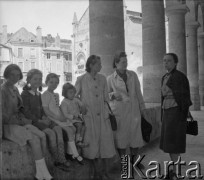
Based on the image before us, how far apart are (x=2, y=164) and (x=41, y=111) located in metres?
0.97

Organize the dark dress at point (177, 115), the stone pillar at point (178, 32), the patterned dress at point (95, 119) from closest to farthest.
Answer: the patterned dress at point (95, 119)
the dark dress at point (177, 115)
the stone pillar at point (178, 32)

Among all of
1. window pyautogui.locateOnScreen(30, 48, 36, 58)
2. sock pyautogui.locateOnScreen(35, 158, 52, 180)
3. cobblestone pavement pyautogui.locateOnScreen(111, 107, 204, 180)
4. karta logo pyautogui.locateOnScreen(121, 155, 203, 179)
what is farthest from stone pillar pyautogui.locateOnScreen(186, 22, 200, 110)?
window pyautogui.locateOnScreen(30, 48, 36, 58)

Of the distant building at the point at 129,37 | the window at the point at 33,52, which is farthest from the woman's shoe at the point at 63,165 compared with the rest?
the window at the point at 33,52

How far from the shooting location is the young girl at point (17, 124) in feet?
10.6

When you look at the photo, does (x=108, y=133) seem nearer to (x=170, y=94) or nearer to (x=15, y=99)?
(x=170, y=94)

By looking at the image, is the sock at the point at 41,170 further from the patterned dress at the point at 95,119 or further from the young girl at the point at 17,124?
the patterned dress at the point at 95,119

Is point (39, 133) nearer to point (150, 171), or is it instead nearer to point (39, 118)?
point (39, 118)

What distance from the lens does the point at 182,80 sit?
4359 millimetres

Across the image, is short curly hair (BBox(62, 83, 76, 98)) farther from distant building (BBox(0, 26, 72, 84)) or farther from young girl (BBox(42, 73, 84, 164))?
distant building (BBox(0, 26, 72, 84))

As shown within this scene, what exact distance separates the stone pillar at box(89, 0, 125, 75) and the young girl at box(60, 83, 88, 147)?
73.3 inches

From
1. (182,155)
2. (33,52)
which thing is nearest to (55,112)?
(182,155)

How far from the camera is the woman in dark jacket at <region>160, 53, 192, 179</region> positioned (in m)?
4.32

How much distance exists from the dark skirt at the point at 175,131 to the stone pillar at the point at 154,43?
17.8 ft

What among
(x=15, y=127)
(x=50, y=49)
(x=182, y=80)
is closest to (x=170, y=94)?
(x=182, y=80)
